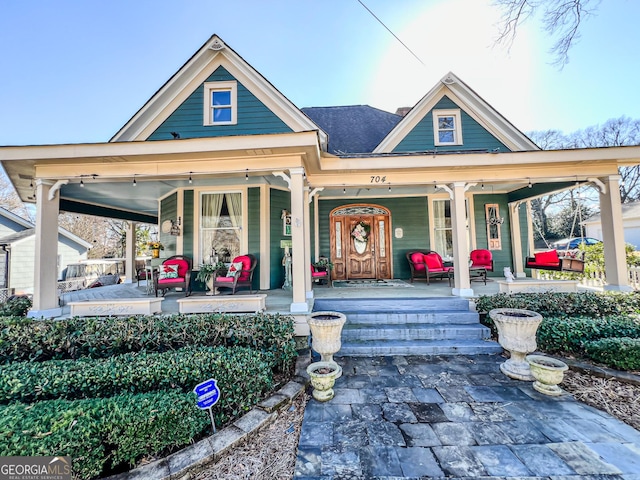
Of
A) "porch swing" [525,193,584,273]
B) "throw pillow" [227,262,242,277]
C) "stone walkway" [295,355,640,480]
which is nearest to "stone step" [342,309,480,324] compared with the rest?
"stone walkway" [295,355,640,480]

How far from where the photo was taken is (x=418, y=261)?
296 inches

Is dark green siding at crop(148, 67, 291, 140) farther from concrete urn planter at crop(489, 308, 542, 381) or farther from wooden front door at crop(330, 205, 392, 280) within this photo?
concrete urn planter at crop(489, 308, 542, 381)

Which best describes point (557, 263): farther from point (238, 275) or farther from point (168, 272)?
point (168, 272)

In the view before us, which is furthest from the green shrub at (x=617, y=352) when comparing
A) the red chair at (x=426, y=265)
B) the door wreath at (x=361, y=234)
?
the door wreath at (x=361, y=234)

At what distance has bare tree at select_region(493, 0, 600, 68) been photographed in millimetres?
4273

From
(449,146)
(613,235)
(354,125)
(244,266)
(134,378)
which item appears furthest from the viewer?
(354,125)

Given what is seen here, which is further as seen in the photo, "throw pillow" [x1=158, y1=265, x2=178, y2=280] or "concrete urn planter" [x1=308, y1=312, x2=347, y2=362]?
"throw pillow" [x1=158, y1=265, x2=178, y2=280]

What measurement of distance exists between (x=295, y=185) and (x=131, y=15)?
26.4 ft

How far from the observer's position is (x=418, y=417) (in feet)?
8.48

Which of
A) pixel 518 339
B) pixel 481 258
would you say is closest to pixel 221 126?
pixel 518 339

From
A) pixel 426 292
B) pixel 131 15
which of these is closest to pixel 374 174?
pixel 426 292

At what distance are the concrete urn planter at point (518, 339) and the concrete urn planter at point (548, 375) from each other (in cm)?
25

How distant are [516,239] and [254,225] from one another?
7.43 meters

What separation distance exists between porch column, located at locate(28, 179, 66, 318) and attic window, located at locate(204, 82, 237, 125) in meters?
3.16
